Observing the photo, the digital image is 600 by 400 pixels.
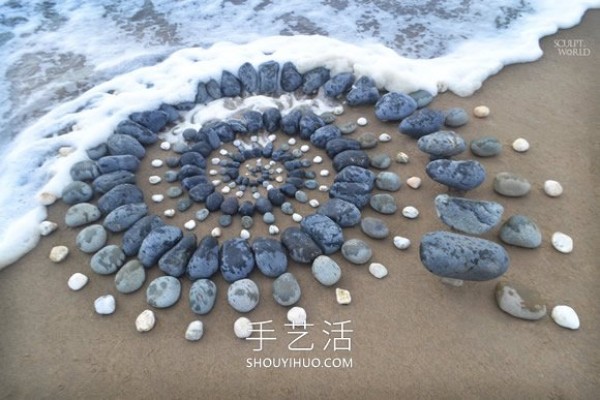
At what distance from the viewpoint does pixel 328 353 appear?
1.61m

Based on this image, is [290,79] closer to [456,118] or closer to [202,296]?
[456,118]

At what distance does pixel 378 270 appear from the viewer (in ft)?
6.05

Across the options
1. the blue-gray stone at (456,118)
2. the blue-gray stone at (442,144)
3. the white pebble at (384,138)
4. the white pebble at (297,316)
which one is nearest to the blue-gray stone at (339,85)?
the white pebble at (384,138)

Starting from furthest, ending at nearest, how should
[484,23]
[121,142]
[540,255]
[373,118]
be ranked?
[484,23] < [373,118] < [121,142] < [540,255]

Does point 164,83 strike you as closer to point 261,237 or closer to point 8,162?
point 8,162

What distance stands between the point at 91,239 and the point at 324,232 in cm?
112

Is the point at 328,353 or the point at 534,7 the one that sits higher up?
the point at 534,7

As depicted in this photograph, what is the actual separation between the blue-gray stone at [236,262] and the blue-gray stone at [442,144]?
1.08 m

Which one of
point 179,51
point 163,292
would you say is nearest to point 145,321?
point 163,292

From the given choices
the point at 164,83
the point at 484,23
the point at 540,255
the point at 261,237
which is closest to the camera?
the point at 540,255

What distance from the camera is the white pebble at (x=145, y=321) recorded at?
169cm

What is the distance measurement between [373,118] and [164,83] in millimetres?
1483

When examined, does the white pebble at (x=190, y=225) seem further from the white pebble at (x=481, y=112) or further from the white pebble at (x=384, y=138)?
the white pebble at (x=481, y=112)

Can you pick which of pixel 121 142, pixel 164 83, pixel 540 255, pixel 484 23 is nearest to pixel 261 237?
pixel 121 142
